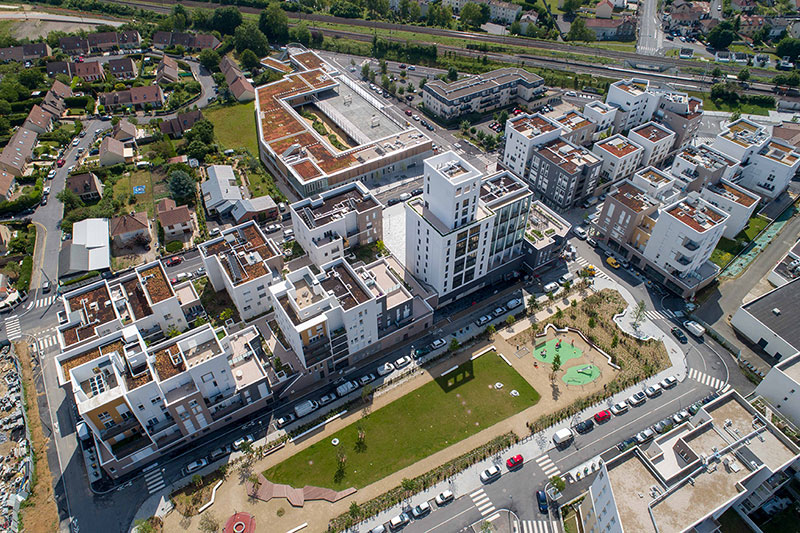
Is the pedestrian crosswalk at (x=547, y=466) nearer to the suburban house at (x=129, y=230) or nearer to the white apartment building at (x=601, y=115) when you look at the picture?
the suburban house at (x=129, y=230)

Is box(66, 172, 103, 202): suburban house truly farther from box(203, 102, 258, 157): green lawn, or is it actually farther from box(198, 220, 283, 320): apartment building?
box(198, 220, 283, 320): apartment building

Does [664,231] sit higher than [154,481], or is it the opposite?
[664,231]

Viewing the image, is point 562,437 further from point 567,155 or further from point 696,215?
point 567,155

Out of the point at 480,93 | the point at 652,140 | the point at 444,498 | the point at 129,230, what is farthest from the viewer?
the point at 480,93

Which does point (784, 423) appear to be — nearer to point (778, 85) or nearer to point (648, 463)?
point (648, 463)

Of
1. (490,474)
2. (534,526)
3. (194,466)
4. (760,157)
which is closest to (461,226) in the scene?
(490,474)

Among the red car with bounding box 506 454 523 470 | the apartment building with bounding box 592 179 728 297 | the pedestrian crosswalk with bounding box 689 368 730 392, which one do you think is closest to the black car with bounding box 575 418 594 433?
the red car with bounding box 506 454 523 470

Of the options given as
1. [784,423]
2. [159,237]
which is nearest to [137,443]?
[159,237]
